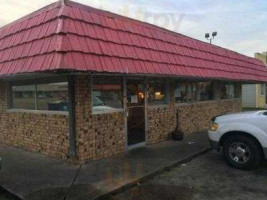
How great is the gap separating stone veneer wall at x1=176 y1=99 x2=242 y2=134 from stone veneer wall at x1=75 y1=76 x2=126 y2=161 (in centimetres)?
370

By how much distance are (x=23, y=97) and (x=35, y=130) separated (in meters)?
1.22

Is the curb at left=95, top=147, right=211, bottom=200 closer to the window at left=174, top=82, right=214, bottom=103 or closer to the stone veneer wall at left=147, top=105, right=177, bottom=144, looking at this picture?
the stone veneer wall at left=147, top=105, right=177, bottom=144

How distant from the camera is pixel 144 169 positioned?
289 inches

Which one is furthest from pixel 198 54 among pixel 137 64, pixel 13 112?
pixel 13 112

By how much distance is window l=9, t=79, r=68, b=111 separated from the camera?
8297mm

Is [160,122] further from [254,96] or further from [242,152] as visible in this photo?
[254,96]

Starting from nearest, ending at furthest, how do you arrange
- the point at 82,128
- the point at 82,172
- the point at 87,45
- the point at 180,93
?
the point at 82,172
the point at 87,45
the point at 82,128
the point at 180,93

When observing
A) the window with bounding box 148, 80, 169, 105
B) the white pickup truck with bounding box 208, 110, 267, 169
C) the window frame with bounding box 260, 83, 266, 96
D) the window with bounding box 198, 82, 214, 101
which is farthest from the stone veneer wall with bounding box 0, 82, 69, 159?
the window frame with bounding box 260, 83, 266, 96

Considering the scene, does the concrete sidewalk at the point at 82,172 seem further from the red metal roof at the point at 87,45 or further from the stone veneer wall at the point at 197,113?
the stone veneer wall at the point at 197,113

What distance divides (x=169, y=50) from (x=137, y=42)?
5.50 ft

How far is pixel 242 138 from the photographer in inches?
300

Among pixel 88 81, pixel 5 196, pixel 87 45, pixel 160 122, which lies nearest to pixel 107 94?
pixel 88 81

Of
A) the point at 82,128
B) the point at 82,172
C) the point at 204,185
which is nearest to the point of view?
the point at 204,185

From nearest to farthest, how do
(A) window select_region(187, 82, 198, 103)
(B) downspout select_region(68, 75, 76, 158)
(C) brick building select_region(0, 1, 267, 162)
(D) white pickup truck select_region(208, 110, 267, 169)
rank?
(C) brick building select_region(0, 1, 267, 162) < (D) white pickup truck select_region(208, 110, 267, 169) < (B) downspout select_region(68, 75, 76, 158) < (A) window select_region(187, 82, 198, 103)
